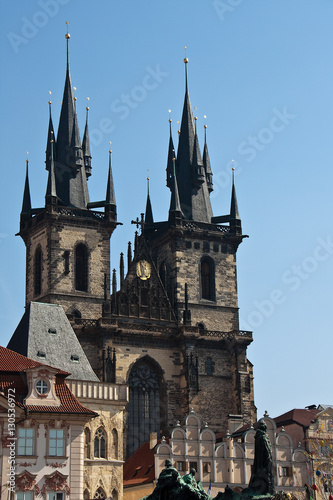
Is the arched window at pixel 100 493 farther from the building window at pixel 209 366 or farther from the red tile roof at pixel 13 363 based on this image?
the building window at pixel 209 366

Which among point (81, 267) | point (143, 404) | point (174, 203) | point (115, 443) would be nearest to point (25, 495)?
point (115, 443)

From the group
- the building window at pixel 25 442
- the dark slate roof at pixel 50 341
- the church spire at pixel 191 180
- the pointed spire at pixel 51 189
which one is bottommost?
the building window at pixel 25 442

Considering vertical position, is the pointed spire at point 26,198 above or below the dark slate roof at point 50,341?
above

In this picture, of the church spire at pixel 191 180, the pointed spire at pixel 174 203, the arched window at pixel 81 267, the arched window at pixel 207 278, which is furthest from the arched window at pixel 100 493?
the church spire at pixel 191 180

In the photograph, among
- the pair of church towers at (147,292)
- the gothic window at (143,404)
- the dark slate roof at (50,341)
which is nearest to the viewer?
the dark slate roof at (50,341)

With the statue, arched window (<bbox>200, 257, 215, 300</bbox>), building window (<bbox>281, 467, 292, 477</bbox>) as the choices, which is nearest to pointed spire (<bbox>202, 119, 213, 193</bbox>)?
arched window (<bbox>200, 257, 215, 300</bbox>)

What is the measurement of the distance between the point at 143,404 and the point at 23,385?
96.8 ft

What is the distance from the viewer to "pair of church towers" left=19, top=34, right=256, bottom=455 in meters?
67.8

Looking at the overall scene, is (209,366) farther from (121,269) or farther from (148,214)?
(148,214)

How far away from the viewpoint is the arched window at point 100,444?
4622cm

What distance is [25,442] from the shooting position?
37.8m

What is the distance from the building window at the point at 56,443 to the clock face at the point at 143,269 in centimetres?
3325

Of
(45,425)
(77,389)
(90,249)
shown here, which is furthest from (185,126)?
(45,425)

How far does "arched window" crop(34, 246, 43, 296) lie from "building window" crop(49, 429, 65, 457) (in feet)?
105
